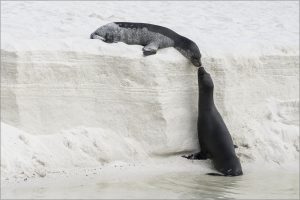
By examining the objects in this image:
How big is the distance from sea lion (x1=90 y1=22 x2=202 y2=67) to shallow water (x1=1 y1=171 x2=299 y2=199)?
158cm

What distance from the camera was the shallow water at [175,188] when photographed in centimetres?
759

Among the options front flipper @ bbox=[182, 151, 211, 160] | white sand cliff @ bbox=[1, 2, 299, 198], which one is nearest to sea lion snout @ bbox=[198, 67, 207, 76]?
white sand cliff @ bbox=[1, 2, 299, 198]

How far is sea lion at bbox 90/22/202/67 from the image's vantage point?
9578 mm

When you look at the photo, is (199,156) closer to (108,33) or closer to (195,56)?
(195,56)

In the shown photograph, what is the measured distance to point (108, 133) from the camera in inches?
352

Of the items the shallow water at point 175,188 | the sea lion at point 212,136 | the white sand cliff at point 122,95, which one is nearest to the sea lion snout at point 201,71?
the sea lion at point 212,136

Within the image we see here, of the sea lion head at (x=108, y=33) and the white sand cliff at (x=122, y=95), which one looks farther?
the sea lion head at (x=108, y=33)

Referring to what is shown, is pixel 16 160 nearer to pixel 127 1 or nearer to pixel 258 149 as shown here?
pixel 258 149

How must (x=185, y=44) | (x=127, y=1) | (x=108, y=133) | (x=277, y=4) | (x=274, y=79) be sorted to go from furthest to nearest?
(x=277, y=4)
(x=127, y=1)
(x=274, y=79)
(x=185, y=44)
(x=108, y=133)

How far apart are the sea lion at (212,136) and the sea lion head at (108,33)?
3.78ft

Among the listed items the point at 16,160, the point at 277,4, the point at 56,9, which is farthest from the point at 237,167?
the point at 277,4

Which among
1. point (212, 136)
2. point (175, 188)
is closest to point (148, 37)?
point (212, 136)

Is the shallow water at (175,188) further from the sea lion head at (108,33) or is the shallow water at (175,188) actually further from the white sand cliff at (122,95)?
the sea lion head at (108,33)

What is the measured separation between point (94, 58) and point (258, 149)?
7.72 feet
